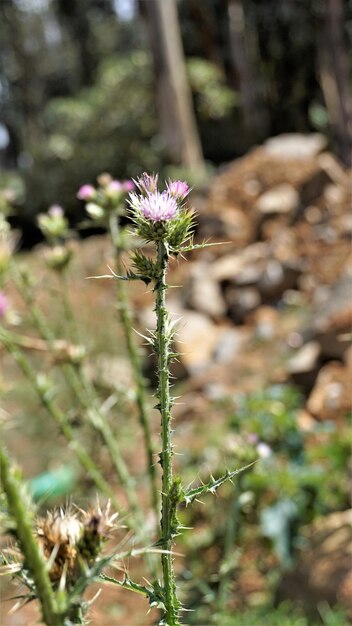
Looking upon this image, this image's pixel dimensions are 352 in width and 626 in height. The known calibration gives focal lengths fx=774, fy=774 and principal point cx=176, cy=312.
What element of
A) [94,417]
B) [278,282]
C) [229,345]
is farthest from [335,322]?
[94,417]

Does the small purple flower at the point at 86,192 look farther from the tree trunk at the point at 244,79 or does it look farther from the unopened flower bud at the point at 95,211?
the tree trunk at the point at 244,79

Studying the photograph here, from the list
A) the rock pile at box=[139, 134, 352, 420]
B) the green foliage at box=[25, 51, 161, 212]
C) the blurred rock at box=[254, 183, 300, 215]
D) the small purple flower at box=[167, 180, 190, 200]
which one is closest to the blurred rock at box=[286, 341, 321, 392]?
the rock pile at box=[139, 134, 352, 420]

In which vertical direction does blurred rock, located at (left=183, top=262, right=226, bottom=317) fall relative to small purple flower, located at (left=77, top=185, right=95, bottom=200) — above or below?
below

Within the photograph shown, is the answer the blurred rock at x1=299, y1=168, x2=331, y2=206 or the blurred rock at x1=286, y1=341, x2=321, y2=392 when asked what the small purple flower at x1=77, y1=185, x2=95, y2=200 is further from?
the blurred rock at x1=299, y1=168, x2=331, y2=206

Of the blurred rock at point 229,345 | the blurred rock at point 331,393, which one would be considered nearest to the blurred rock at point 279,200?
the blurred rock at point 229,345

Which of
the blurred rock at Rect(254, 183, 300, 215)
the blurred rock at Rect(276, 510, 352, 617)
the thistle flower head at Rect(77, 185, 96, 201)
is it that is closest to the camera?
the thistle flower head at Rect(77, 185, 96, 201)

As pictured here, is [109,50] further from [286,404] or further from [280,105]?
[286,404]

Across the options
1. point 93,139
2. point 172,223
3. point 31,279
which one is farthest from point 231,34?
point 172,223
